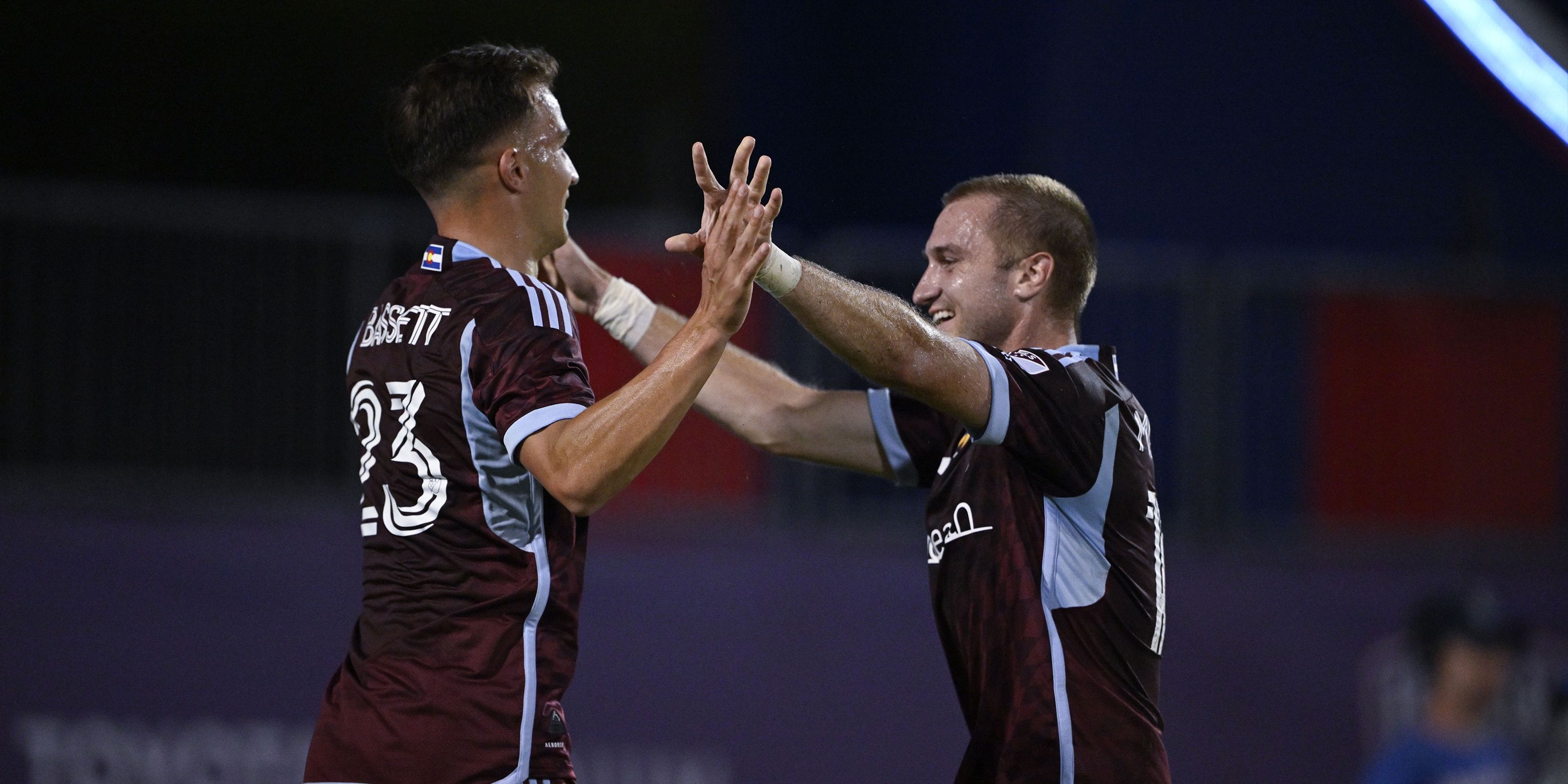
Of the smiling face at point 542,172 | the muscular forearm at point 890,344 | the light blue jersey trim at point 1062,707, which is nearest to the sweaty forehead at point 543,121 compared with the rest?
the smiling face at point 542,172

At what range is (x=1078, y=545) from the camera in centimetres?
356

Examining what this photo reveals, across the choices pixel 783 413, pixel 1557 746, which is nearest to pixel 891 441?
pixel 783 413

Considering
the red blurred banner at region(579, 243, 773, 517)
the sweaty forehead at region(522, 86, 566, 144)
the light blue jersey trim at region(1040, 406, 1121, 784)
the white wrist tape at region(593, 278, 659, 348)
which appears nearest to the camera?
the sweaty forehead at region(522, 86, 566, 144)

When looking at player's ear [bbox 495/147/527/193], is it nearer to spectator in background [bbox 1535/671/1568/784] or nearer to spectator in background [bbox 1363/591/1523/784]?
spectator in background [bbox 1363/591/1523/784]

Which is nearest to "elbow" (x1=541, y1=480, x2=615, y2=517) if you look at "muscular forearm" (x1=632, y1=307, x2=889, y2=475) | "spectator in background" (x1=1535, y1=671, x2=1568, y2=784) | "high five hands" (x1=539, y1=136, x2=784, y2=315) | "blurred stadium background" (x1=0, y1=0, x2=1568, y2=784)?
"high five hands" (x1=539, y1=136, x2=784, y2=315)

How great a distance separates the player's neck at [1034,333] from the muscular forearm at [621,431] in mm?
1250

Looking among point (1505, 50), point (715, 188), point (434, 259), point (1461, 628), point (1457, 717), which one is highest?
point (1505, 50)

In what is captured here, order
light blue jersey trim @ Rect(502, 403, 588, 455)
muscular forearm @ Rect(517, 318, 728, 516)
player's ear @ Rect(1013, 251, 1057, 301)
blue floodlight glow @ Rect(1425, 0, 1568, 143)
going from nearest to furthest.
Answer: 1. muscular forearm @ Rect(517, 318, 728, 516)
2. light blue jersey trim @ Rect(502, 403, 588, 455)
3. player's ear @ Rect(1013, 251, 1057, 301)
4. blue floodlight glow @ Rect(1425, 0, 1568, 143)

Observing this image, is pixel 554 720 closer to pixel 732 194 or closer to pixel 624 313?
pixel 732 194

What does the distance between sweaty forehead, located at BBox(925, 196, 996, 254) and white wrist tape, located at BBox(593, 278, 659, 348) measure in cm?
84

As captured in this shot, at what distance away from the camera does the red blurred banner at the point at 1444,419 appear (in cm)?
774

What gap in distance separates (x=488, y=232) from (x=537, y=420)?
657 mm

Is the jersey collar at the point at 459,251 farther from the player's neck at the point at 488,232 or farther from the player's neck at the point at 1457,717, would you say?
the player's neck at the point at 1457,717

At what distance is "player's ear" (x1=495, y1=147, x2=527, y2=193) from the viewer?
131 inches
